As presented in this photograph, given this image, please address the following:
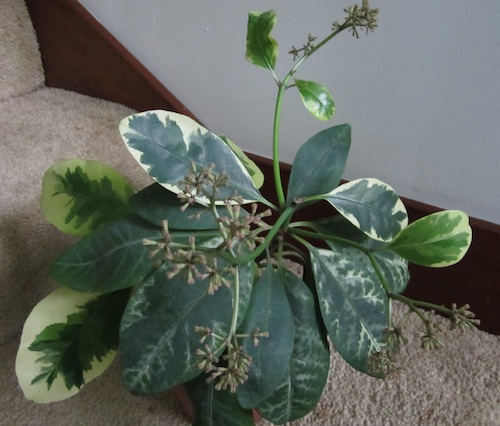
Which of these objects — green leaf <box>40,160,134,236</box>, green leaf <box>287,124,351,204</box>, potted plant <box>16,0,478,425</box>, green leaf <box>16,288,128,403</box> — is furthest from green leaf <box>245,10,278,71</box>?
green leaf <box>16,288,128,403</box>

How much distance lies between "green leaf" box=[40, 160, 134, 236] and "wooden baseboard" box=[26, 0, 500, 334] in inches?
16.2

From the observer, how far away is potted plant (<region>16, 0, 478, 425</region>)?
0.50 m

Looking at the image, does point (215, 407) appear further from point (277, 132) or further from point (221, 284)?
point (277, 132)

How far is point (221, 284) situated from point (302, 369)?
0.14 meters

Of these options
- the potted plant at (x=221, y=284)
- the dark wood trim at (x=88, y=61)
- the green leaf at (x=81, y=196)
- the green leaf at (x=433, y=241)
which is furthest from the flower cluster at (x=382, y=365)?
the dark wood trim at (x=88, y=61)

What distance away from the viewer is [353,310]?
546 millimetres

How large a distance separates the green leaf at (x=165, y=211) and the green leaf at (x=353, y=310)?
0.12 m

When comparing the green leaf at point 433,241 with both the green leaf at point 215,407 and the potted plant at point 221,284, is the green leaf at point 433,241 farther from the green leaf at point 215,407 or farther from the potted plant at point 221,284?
the green leaf at point 215,407

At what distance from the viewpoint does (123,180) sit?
24.3 inches

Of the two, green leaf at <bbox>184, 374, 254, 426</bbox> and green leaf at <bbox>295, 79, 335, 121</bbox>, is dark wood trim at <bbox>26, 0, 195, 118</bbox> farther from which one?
green leaf at <bbox>184, 374, 254, 426</bbox>

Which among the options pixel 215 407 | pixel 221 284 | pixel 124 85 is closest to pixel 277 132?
pixel 221 284

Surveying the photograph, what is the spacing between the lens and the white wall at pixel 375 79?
0.73 m

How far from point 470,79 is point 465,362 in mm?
470

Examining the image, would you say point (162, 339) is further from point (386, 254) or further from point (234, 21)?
point (234, 21)
